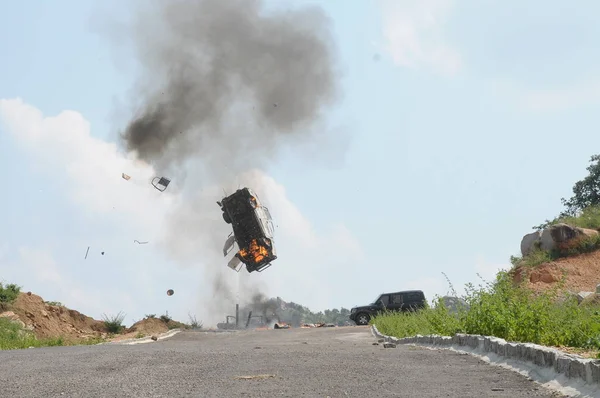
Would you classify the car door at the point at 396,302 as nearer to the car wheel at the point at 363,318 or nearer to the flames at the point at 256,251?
the car wheel at the point at 363,318

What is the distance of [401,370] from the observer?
11.5m

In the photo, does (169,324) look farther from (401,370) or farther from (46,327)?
(401,370)

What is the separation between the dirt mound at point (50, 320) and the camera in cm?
3619

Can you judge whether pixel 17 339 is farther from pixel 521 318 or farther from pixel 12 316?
pixel 521 318

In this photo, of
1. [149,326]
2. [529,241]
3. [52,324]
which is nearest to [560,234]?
[529,241]

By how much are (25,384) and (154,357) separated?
424 cm

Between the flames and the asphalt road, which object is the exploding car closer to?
the flames

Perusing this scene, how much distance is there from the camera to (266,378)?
405 inches

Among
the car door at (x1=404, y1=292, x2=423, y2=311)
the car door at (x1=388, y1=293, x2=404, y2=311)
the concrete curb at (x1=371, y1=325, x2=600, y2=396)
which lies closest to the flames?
the car door at (x1=388, y1=293, x2=404, y2=311)

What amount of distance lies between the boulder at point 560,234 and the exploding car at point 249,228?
13804 millimetres

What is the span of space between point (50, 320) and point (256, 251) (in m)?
11.4

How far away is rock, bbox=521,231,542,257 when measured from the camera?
43094 mm

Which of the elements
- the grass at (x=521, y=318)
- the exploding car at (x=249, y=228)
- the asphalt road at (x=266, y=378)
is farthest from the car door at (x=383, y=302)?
the asphalt road at (x=266, y=378)

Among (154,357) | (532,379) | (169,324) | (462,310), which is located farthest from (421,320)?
(169,324)
